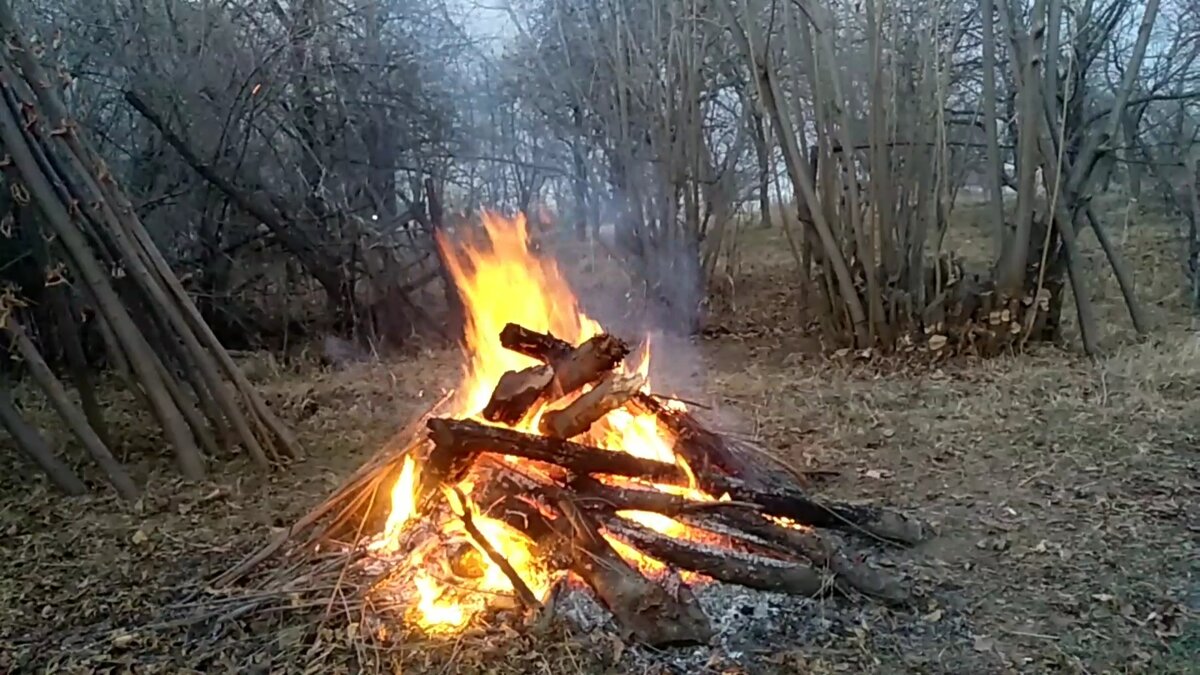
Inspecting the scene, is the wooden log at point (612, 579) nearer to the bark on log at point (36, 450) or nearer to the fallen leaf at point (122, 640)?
the fallen leaf at point (122, 640)

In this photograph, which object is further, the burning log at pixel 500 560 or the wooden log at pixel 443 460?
the wooden log at pixel 443 460

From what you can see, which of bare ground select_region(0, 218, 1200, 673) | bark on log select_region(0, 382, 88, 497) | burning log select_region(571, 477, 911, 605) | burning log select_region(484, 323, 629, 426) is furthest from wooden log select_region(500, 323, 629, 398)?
bark on log select_region(0, 382, 88, 497)

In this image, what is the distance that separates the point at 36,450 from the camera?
347 cm

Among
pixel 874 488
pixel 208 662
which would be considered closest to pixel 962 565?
pixel 874 488

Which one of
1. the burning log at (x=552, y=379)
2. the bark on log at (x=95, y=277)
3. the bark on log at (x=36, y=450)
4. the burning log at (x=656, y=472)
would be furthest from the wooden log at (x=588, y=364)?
the bark on log at (x=36, y=450)

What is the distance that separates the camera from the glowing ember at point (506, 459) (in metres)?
2.55

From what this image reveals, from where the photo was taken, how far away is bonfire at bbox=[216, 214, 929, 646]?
2502 mm

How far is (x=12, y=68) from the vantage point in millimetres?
3510

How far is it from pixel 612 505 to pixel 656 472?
0.88 feet

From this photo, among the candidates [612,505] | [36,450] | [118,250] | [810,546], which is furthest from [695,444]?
[36,450]

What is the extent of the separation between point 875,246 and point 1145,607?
3456mm

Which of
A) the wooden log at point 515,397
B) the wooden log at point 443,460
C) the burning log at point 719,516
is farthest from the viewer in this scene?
the wooden log at point 515,397

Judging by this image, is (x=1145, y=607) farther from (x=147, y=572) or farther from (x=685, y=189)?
(x=685, y=189)

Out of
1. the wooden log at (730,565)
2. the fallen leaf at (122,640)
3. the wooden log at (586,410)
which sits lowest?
the fallen leaf at (122,640)
